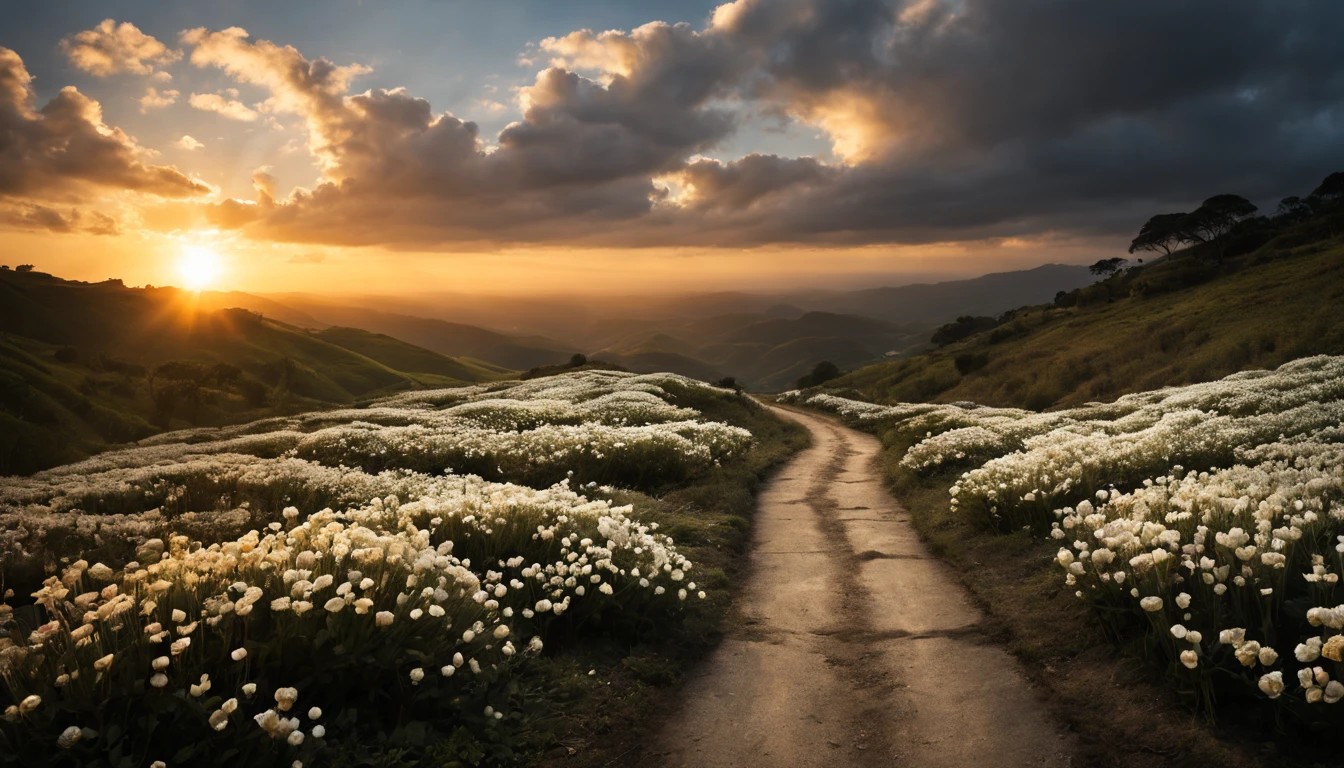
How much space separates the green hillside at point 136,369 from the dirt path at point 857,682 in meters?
45.8

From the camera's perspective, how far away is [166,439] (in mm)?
35812

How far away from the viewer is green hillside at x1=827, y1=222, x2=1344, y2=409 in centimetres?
4409

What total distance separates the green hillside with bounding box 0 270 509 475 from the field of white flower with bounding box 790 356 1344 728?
49.1 m

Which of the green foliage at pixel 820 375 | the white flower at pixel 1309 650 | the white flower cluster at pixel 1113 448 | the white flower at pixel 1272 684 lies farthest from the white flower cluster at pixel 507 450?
the green foliage at pixel 820 375

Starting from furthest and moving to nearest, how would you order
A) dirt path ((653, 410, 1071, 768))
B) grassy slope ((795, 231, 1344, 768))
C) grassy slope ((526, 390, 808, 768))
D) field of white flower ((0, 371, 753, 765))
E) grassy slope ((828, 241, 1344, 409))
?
grassy slope ((828, 241, 1344, 409)), grassy slope ((526, 390, 808, 768)), dirt path ((653, 410, 1071, 768)), grassy slope ((795, 231, 1344, 768)), field of white flower ((0, 371, 753, 765))

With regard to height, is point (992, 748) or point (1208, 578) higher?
point (1208, 578)

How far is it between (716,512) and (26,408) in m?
71.9

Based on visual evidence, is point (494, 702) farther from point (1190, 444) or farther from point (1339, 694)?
point (1190, 444)

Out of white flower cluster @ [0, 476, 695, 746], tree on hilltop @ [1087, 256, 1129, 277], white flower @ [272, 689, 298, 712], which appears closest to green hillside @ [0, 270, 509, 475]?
white flower cluster @ [0, 476, 695, 746]

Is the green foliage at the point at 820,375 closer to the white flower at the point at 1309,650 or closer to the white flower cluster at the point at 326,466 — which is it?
the white flower cluster at the point at 326,466

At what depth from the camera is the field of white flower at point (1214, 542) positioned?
5.27m

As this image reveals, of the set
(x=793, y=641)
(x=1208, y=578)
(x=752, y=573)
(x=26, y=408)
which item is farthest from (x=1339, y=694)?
(x=26, y=408)

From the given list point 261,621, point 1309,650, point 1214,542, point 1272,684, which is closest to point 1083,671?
point 1214,542

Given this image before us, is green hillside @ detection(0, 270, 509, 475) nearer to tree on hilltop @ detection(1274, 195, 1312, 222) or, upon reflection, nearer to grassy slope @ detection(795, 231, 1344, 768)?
grassy slope @ detection(795, 231, 1344, 768)
